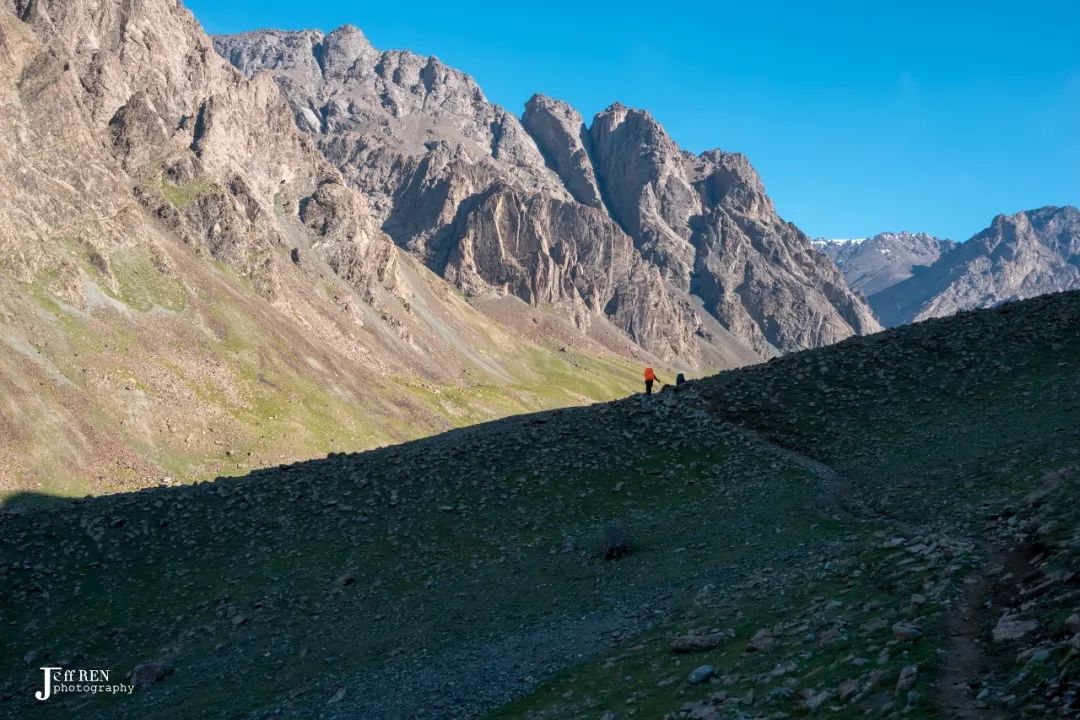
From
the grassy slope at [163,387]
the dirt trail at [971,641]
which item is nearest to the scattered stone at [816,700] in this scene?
the dirt trail at [971,641]

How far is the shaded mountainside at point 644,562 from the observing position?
56.4 feet

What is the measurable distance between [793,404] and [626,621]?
24138 millimetres

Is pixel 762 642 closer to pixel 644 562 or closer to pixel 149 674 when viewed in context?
pixel 644 562

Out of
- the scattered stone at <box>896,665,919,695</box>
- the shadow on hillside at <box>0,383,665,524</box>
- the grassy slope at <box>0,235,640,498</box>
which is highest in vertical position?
the grassy slope at <box>0,235,640,498</box>

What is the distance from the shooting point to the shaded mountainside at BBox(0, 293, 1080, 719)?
17.2 m

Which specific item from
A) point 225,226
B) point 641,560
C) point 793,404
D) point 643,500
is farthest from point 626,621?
A: point 225,226

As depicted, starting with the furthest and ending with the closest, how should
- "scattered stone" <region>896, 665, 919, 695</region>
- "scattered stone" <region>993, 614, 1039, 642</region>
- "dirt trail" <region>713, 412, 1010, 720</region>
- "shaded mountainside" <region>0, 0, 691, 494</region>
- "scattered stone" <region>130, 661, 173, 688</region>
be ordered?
"shaded mountainside" <region>0, 0, 691, 494</region>
"scattered stone" <region>130, 661, 173, 688</region>
"scattered stone" <region>993, 614, 1039, 642</region>
"scattered stone" <region>896, 665, 919, 695</region>
"dirt trail" <region>713, 412, 1010, 720</region>

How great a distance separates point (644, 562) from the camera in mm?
29531

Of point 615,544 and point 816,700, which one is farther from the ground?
point 615,544

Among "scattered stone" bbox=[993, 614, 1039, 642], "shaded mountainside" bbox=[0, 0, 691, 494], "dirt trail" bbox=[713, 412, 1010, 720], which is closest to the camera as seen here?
"dirt trail" bbox=[713, 412, 1010, 720]

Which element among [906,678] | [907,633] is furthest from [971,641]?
[906,678]

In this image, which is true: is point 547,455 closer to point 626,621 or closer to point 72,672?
point 626,621

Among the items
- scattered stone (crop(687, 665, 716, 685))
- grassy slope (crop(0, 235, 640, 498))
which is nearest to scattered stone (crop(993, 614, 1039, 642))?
scattered stone (crop(687, 665, 716, 685))

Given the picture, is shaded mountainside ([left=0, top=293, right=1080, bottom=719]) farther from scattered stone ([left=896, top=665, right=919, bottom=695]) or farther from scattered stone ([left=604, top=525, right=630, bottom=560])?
scattered stone ([left=604, top=525, right=630, bottom=560])
